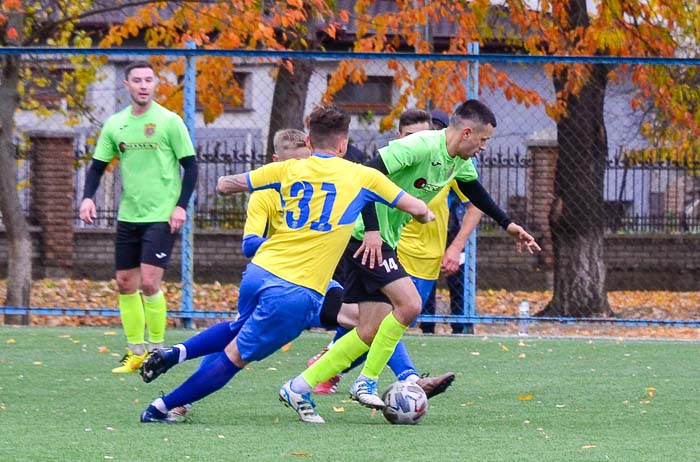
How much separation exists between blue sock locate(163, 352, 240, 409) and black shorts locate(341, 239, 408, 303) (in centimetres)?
104

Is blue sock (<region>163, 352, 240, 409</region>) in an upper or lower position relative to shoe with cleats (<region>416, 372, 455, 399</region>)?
upper

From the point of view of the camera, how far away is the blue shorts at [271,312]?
5988 millimetres

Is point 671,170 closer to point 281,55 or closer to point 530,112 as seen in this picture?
point 530,112

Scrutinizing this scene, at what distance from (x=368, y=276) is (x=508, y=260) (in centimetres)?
1174

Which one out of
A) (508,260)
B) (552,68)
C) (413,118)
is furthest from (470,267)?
(508,260)

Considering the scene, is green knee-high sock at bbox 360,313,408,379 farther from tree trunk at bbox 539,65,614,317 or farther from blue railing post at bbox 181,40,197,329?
tree trunk at bbox 539,65,614,317

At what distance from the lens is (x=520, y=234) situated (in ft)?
23.8

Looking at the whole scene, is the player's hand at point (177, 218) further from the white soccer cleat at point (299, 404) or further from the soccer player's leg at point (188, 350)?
the white soccer cleat at point (299, 404)

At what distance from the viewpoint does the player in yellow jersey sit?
602 cm

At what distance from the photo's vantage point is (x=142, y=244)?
28.4ft

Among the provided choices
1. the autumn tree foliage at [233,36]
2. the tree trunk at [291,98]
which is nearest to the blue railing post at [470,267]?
the autumn tree foliage at [233,36]

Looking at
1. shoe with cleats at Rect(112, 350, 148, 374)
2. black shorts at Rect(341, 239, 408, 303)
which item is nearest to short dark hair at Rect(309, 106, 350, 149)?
black shorts at Rect(341, 239, 408, 303)

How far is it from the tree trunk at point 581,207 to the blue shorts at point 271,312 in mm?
8287

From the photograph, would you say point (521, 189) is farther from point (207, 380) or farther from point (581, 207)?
point (207, 380)
